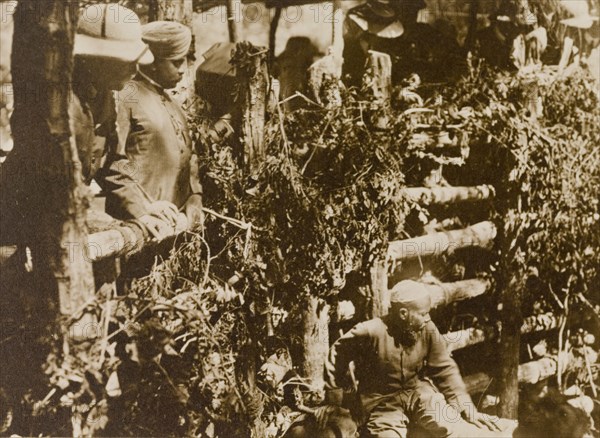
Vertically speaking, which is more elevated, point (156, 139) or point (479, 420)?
point (156, 139)

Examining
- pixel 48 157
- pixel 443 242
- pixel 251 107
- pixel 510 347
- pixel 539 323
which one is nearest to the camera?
pixel 48 157

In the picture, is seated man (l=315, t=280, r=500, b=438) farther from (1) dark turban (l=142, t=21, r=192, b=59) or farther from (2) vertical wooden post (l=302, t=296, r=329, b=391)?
(1) dark turban (l=142, t=21, r=192, b=59)

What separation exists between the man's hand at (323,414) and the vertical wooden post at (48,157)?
1138 mm

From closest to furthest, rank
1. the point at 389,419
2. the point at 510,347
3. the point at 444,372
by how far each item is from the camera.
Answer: the point at 389,419, the point at 444,372, the point at 510,347

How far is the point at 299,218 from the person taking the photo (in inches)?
116

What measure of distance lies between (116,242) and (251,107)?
2.53 ft

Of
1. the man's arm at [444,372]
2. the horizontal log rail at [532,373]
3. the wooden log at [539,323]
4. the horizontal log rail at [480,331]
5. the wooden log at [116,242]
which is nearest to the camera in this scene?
the wooden log at [116,242]

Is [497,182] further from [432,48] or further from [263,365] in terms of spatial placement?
[263,365]

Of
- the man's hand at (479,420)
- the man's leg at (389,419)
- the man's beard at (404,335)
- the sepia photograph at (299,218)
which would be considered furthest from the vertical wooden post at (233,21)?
the man's hand at (479,420)

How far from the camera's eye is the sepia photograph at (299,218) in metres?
2.39

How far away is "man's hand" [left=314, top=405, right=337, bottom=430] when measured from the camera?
3.03 m

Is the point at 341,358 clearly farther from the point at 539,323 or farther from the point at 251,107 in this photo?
the point at 539,323

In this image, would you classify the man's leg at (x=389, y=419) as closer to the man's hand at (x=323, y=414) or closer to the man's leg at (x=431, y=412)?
the man's leg at (x=431, y=412)

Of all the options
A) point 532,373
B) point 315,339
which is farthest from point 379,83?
point 532,373
